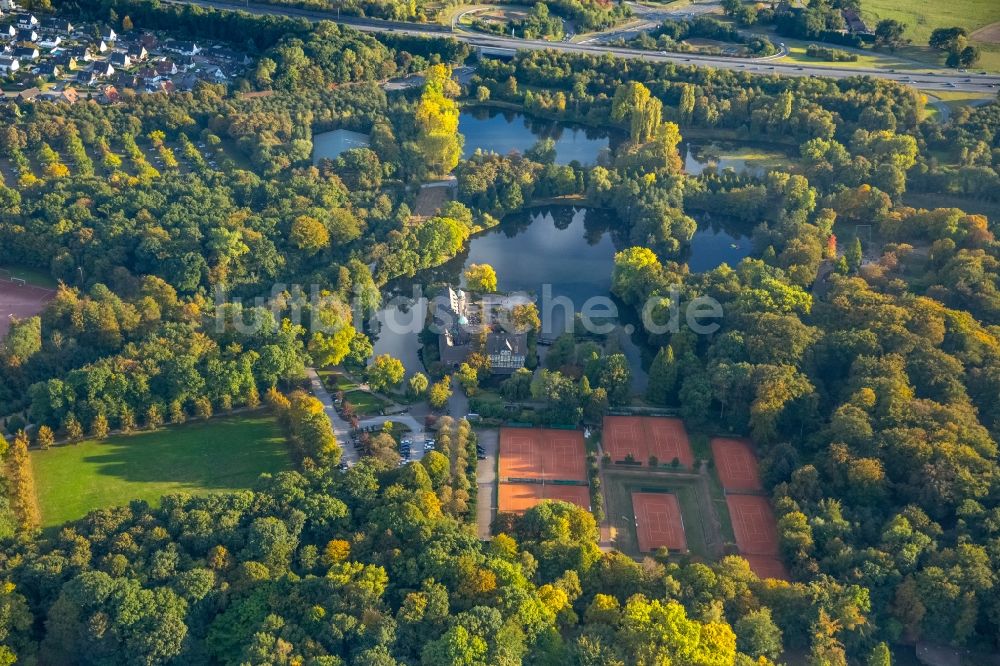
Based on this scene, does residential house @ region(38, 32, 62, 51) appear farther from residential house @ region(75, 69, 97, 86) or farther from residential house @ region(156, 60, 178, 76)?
residential house @ region(156, 60, 178, 76)

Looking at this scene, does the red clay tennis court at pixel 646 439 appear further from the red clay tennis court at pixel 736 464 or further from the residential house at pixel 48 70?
the residential house at pixel 48 70

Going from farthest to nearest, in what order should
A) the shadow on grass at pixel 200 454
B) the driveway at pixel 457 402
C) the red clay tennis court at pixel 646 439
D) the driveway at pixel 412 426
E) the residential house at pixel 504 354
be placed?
the residential house at pixel 504 354 → the driveway at pixel 457 402 → the red clay tennis court at pixel 646 439 → the driveway at pixel 412 426 → the shadow on grass at pixel 200 454

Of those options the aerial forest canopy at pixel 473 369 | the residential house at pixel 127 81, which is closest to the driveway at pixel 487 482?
the aerial forest canopy at pixel 473 369

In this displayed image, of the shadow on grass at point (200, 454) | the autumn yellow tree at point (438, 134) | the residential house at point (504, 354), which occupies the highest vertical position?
the autumn yellow tree at point (438, 134)

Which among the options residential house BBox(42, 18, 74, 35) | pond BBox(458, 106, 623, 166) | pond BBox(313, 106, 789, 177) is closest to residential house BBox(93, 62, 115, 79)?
residential house BBox(42, 18, 74, 35)

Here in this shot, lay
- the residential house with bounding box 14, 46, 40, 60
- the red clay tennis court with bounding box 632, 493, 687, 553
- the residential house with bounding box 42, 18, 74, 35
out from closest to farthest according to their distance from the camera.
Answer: the red clay tennis court with bounding box 632, 493, 687, 553
the residential house with bounding box 14, 46, 40, 60
the residential house with bounding box 42, 18, 74, 35

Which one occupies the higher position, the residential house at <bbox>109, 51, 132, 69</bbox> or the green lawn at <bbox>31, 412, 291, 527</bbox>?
the residential house at <bbox>109, 51, 132, 69</bbox>

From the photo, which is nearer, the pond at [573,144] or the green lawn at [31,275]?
the green lawn at [31,275]
